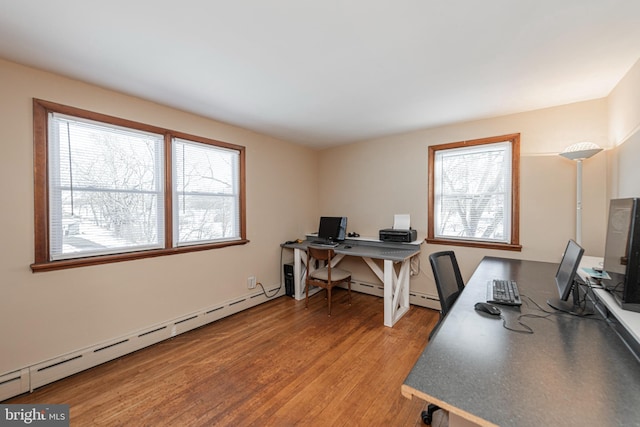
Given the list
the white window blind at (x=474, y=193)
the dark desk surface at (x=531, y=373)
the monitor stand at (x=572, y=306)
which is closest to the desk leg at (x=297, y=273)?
the white window blind at (x=474, y=193)

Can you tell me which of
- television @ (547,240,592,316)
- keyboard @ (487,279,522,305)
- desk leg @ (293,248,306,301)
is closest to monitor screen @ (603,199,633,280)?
television @ (547,240,592,316)

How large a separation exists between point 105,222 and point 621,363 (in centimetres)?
345

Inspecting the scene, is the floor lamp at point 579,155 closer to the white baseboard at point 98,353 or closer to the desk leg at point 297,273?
the desk leg at point 297,273

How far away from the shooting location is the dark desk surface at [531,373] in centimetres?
74

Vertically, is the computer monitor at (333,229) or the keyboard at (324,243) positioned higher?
the computer monitor at (333,229)

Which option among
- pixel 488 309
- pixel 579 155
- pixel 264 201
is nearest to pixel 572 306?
pixel 488 309

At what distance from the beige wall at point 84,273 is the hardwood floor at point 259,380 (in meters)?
0.33

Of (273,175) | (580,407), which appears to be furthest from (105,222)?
(580,407)

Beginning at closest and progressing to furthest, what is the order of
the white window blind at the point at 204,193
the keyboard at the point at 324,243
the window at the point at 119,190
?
1. the window at the point at 119,190
2. the white window blind at the point at 204,193
3. the keyboard at the point at 324,243

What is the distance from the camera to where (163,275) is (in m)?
2.60

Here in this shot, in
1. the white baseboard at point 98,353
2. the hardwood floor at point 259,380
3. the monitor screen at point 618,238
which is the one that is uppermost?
the monitor screen at point 618,238

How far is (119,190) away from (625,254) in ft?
12.0

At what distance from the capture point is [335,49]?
66.4 inches

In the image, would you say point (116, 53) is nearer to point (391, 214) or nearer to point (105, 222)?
point (105, 222)
